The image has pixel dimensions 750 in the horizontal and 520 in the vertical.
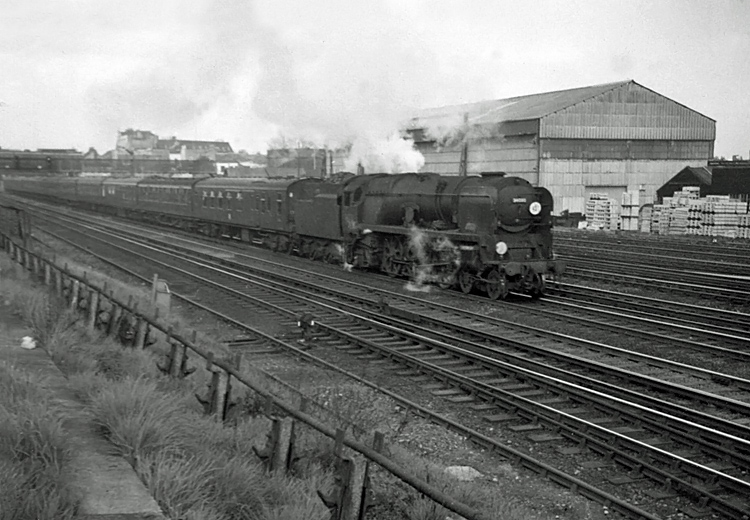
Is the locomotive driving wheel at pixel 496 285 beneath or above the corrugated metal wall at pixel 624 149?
beneath

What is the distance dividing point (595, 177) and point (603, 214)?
6.00 meters

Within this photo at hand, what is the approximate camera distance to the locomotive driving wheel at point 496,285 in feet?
56.6

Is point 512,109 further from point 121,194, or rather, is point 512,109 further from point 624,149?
point 121,194

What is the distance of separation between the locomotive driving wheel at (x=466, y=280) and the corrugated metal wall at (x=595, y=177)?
26.5 metres

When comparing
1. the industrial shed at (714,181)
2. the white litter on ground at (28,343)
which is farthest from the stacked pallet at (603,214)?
the white litter on ground at (28,343)

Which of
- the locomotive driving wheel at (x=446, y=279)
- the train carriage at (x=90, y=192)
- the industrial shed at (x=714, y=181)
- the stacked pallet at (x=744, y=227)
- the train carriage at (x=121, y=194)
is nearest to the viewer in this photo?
the locomotive driving wheel at (x=446, y=279)

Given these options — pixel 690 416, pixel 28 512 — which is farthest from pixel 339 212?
pixel 28 512

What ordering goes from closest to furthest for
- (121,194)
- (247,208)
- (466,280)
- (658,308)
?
(658,308) → (466,280) → (247,208) → (121,194)

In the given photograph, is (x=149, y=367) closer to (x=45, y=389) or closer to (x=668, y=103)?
(x=45, y=389)

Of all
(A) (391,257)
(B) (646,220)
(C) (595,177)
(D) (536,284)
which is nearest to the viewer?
(D) (536,284)

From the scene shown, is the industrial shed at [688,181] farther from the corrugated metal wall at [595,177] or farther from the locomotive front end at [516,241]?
the locomotive front end at [516,241]

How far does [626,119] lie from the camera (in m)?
45.5

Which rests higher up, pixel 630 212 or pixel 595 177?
pixel 595 177

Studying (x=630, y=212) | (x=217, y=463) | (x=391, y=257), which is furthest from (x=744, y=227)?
(x=217, y=463)
